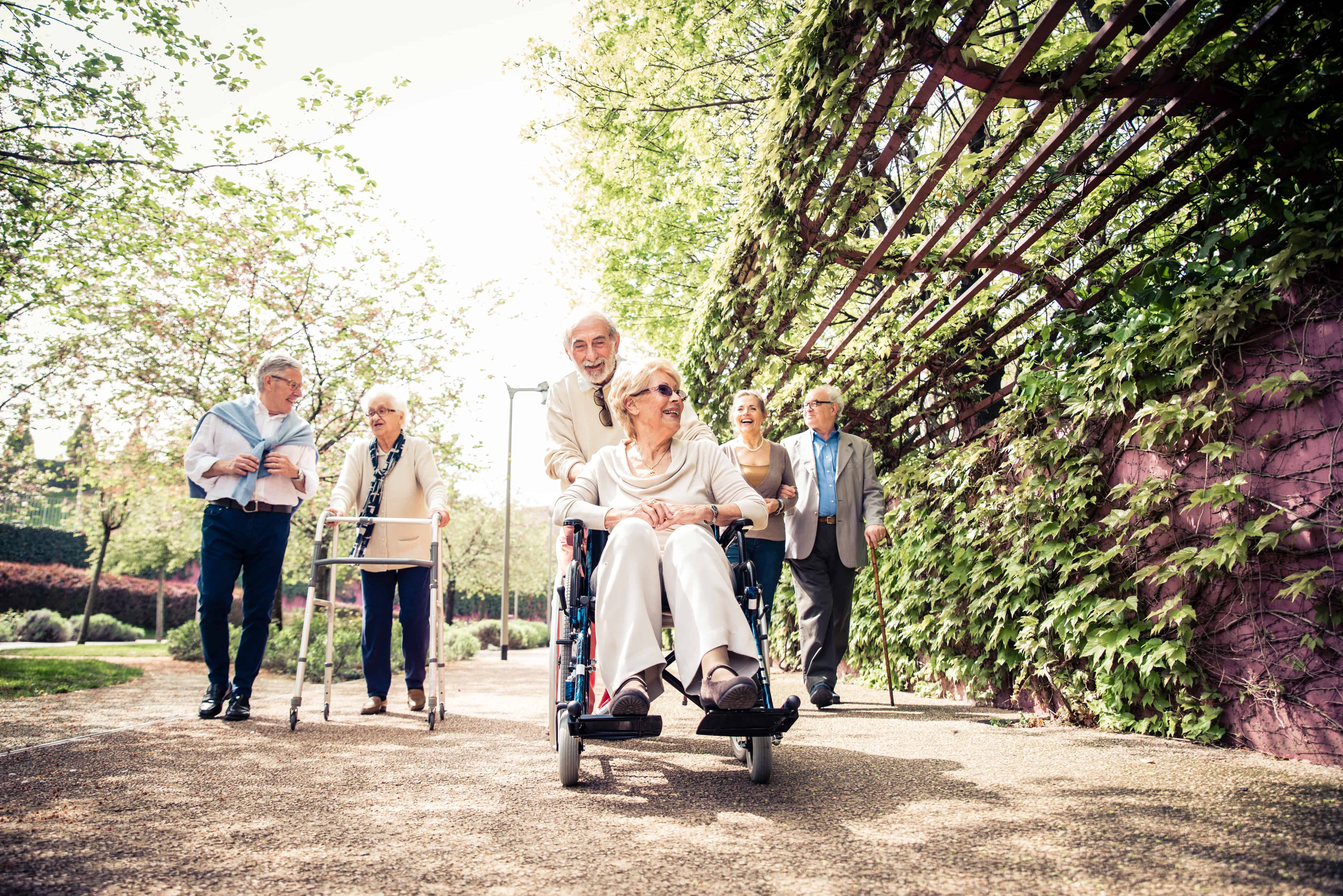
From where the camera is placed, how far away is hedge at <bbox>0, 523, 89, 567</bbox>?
22781mm

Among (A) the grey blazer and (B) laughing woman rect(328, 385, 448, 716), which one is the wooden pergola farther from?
(B) laughing woman rect(328, 385, 448, 716)

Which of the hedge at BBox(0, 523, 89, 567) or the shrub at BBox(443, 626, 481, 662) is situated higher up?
the hedge at BBox(0, 523, 89, 567)

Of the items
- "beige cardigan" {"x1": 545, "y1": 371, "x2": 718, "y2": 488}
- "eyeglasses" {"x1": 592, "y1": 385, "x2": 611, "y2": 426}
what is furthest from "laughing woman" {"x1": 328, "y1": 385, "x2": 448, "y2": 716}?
"eyeglasses" {"x1": 592, "y1": 385, "x2": 611, "y2": 426}

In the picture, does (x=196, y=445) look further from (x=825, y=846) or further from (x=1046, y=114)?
(x=1046, y=114)

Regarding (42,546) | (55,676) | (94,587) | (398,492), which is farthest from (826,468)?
(42,546)

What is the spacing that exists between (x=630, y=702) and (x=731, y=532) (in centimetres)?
100

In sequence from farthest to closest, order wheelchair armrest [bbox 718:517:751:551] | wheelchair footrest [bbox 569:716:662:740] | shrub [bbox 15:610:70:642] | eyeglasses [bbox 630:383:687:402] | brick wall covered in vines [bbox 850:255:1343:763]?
shrub [bbox 15:610:70:642] → eyeglasses [bbox 630:383:687:402] → wheelchair armrest [bbox 718:517:751:551] → brick wall covered in vines [bbox 850:255:1343:763] → wheelchair footrest [bbox 569:716:662:740]

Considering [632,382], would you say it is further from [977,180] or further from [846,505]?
[846,505]

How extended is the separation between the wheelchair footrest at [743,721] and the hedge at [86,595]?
19.1m

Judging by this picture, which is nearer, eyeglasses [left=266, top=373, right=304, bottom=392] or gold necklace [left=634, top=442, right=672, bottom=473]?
gold necklace [left=634, top=442, right=672, bottom=473]

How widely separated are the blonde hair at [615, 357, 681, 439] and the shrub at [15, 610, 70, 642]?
57.2ft

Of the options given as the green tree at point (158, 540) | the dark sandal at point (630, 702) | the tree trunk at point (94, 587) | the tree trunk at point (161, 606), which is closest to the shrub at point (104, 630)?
the tree trunk at point (94, 587)

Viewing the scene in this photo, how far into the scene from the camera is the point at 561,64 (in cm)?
1010

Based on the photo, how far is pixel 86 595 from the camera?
19.7 meters
